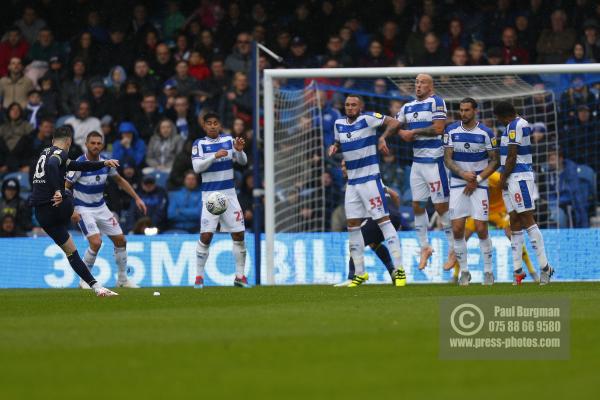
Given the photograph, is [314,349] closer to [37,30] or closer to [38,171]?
[38,171]

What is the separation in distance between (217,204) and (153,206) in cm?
455

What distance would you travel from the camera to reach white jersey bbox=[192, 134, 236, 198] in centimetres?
1609

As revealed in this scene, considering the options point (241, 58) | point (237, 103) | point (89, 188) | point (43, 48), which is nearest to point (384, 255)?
point (89, 188)

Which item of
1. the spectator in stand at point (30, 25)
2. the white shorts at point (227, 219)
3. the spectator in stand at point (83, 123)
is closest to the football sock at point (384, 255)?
the white shorts at point (227, 219)

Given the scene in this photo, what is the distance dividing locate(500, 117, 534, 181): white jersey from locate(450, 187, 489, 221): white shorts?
1.70 feet

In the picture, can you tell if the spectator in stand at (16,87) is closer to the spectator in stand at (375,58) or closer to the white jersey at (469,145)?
the spectator in stand at (375,58)

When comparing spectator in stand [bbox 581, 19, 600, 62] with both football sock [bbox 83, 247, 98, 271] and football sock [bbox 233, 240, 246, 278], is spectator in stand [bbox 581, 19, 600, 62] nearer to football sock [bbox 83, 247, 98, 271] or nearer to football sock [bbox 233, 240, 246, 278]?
football sock [bbox 233, 240, 246, 278]

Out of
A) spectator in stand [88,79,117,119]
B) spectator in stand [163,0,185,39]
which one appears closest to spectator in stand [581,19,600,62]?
spectator in stand [163,0,185,39]

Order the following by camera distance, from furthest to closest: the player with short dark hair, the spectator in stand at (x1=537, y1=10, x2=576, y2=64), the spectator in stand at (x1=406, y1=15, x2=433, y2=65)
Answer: the spectator in stand at (x1=406, y1=15, x2=433, y2=65)
the spectator in stand at (x1=537, y1=10, x2=576, y2=64)
the player with short dark hair

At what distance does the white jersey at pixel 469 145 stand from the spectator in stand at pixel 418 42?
239 inches

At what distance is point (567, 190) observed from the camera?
18906 mm

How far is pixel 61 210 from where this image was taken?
13.6m

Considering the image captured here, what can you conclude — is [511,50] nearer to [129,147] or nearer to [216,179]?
[129,147]

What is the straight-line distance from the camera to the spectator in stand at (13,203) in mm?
20828
